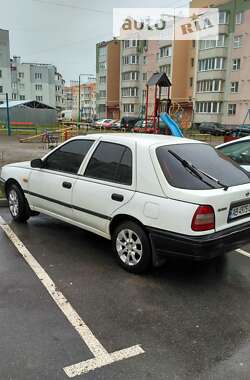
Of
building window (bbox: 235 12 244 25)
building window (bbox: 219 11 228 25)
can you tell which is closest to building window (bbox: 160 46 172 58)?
building window (bbox: 219 11 228 25)

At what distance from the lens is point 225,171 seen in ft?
13.2

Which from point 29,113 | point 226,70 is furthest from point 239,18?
point 29,113

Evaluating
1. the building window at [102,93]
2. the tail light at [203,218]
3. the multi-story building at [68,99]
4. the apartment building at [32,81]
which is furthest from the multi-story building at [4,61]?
the tail light at [203,218]

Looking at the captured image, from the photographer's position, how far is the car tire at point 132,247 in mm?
3775

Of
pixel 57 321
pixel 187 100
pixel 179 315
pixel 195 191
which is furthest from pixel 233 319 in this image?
pixel 187 100

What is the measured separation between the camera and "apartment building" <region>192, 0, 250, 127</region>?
40.6 metres

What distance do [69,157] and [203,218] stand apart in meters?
2.22

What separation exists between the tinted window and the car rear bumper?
2.63 metres

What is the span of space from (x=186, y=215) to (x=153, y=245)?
21.2 inches

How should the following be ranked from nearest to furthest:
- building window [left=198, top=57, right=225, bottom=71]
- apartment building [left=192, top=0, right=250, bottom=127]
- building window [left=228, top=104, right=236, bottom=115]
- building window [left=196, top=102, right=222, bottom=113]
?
apartment building [left=192, top=0, right=250, bottom=127] < building window [left=228, top=104, right=236, bottom=115] < building window [left=198, top=57, right=225, bottom=71] < building window [left=196, top=102, right=222, bottom=113]

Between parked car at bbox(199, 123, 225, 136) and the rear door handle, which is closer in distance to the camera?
the rear door handle

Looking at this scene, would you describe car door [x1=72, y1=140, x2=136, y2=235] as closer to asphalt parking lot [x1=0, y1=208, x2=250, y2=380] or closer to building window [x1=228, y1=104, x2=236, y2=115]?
asphalt parking lot [x1=0, y1=208, x2=250, y2=380]

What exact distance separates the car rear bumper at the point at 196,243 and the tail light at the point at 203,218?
9 cm

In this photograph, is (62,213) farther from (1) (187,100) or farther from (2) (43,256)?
(1) (187,100)
